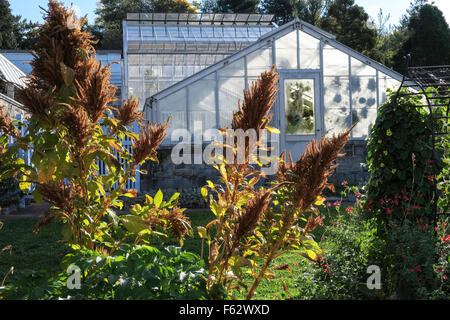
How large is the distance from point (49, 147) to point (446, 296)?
2693 mm

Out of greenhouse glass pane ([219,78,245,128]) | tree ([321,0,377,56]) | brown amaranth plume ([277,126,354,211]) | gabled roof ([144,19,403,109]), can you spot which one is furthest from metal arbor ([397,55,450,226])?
tree ([321,0,377,56])

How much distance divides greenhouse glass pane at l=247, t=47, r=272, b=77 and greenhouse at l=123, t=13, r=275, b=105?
19.1ft

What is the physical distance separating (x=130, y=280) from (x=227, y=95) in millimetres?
9050

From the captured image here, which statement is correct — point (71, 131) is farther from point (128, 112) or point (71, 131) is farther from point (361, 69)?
point (361, 69)

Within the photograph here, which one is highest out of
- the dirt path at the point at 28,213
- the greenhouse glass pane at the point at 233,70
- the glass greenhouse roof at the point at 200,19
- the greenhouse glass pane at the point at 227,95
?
the glass greenhouse roof at the point at 200,19

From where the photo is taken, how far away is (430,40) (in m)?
20.0

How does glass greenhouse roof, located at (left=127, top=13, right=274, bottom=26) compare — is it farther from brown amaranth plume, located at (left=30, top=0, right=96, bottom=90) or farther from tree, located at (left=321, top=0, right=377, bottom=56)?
brown amaranth plume, located at (left=30, top=0, right=96, bottom=90)

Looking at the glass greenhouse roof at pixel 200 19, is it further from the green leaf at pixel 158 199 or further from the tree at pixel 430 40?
the green leaf at pixel 158 199

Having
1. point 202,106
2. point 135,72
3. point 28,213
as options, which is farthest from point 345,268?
point 135,72

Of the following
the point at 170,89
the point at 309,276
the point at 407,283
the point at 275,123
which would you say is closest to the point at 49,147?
the point at 309,276

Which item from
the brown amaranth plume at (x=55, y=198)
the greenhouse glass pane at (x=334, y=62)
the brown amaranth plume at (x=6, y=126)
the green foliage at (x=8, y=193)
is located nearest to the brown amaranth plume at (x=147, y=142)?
the brown amaranth plume at (x=55, y=198)

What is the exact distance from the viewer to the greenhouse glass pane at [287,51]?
11.4m

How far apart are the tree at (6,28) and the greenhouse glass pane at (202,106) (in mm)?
15546

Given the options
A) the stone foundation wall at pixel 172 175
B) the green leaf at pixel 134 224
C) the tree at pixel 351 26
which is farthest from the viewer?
the tree at pixel 351 26
